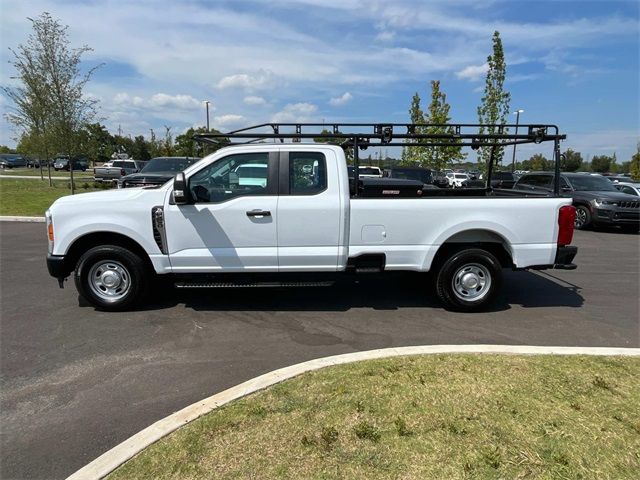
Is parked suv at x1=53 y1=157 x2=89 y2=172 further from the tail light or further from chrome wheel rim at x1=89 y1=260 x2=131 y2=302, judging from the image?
the tail light

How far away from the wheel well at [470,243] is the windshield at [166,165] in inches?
451

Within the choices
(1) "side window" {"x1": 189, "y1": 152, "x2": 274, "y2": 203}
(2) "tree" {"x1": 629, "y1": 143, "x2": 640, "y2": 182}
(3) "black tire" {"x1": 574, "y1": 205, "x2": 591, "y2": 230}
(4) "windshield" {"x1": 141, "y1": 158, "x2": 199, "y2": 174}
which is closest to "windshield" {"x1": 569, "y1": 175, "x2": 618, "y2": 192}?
(3) "black tire" {"x1": 574, "y1": 205, "x2": 591, "y2": 230}

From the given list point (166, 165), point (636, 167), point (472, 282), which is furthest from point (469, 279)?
point (636, 167)

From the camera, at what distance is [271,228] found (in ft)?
17.4

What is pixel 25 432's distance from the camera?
124 inches

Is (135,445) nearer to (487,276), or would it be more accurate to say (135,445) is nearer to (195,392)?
(195,392)

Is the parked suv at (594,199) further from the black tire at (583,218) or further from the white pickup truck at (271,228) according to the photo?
the white pickup truck at (271,228)

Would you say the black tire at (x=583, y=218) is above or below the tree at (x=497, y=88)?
below

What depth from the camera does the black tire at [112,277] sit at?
5.39 meters

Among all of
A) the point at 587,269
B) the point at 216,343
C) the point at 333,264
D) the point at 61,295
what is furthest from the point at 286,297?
the point at 587,269

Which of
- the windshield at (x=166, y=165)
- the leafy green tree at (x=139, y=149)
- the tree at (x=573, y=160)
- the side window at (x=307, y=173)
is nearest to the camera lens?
the side window at (x=307, y=173)

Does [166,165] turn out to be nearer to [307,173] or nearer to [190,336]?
[307,173]

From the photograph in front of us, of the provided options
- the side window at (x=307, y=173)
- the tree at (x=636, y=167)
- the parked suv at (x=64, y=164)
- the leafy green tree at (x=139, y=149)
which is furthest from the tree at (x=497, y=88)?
the leafy green tree at (x=139, y=149)

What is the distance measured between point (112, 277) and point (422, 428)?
4108mm
